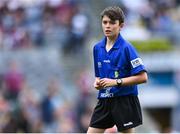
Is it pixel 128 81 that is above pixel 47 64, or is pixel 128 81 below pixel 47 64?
above

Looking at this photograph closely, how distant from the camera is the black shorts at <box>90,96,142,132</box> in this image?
10.4 m

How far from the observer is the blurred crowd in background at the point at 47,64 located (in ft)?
58.9

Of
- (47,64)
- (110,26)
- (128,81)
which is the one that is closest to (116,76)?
(128,81)

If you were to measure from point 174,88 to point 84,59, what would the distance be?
3983 mm

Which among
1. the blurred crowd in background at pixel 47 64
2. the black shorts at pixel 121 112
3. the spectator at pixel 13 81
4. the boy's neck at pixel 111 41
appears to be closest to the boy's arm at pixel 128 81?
the black shorts at pixel 121 112

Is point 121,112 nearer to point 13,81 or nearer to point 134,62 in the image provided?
point 134,62

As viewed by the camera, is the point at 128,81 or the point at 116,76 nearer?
the point at 128,81

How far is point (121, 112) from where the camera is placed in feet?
34.1

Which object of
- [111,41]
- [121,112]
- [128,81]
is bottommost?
[121,112]

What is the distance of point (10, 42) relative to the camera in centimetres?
2081

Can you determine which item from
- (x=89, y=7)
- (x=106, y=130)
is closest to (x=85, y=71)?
(x=89, y=7)

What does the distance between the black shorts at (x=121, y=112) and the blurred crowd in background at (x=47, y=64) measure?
19.1ft

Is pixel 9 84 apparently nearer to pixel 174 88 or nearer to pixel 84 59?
pixel 84 59

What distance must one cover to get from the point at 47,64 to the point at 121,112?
10.5 metres
